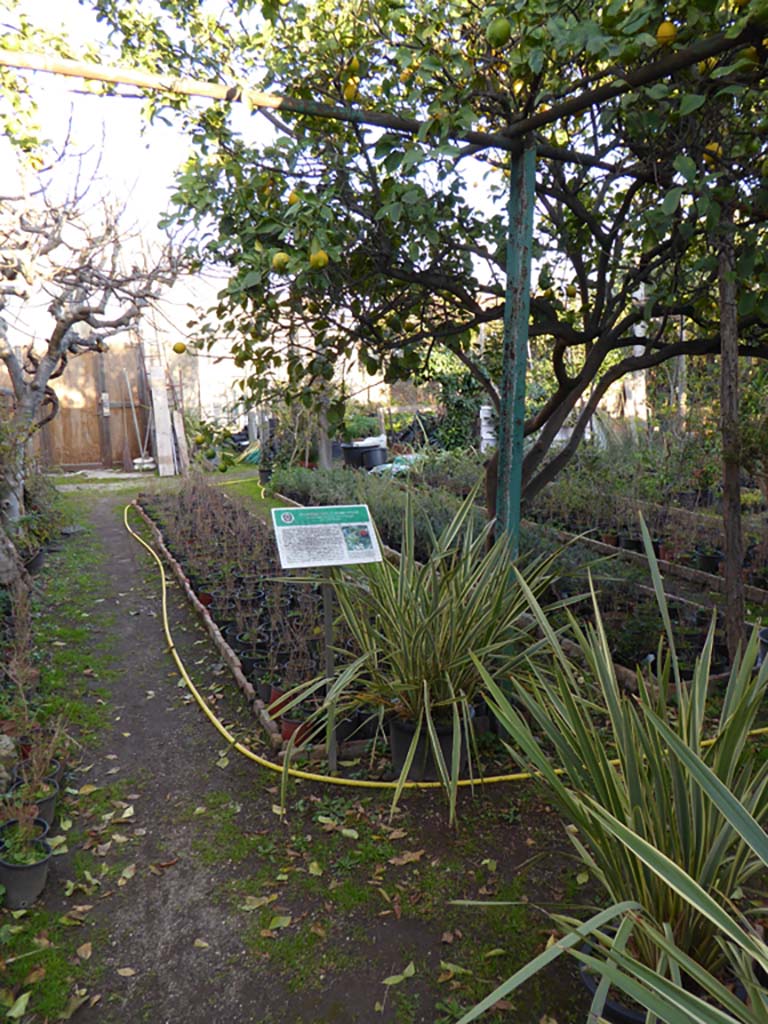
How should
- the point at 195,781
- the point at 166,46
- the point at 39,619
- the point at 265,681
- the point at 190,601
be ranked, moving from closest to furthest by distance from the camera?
the point at 195,781, the point at 166,46, the point at 265,681, the point at 39,619, the point at 190,601

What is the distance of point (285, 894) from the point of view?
8.13 feet

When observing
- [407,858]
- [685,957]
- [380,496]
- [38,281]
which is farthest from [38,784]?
[380,496]

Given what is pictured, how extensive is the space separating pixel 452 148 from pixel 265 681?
2.57 metres

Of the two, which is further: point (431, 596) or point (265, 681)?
point (265, 681)

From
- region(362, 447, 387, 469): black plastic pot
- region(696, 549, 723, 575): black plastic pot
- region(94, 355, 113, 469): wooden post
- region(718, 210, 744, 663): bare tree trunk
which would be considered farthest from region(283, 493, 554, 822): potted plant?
region(94, 355, 113, 469): wooden post

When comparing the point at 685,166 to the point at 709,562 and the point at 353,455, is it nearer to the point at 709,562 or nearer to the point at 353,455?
the point at 709,562

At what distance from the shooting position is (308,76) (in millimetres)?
3238

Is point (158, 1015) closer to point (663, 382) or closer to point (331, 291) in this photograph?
point (331, 291)

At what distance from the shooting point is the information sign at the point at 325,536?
300 cm

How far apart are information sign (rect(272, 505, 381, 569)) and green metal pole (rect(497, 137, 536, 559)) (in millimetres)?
618

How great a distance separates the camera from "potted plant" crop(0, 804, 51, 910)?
2.45m

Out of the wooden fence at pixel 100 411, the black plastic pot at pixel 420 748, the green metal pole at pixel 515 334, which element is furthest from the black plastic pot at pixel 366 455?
the black plastic pot at pixel 420 748

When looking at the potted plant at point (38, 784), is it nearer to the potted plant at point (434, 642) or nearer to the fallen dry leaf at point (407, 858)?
the potted plant at point (434, 642)

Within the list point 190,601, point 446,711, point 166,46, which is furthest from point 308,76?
point 190,601
